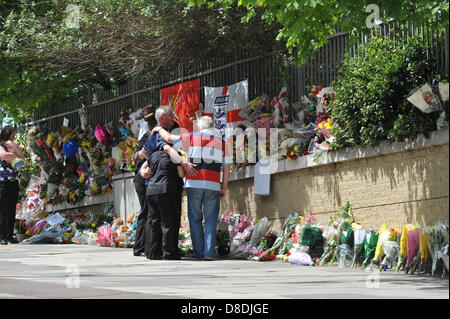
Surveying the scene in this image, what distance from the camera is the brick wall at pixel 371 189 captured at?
11.0 meters

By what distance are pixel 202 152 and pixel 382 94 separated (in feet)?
8.42

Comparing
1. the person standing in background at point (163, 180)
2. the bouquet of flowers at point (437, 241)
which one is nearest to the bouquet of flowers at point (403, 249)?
the bouquet of flowers at point (437, 241)

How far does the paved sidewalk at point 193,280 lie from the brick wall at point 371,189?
0.95 m

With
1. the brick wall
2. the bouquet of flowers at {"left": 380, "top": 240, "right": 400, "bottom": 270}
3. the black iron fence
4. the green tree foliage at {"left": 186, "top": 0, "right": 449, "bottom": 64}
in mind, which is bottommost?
the bouquet of flowers at {"left": 380, "top": 240, "right": 400, "bottom": 270}

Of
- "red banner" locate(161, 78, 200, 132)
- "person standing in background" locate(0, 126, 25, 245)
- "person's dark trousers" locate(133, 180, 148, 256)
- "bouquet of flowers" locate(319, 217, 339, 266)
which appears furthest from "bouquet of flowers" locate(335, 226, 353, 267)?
"person standing in background" locate(0, 126, 25, 245)

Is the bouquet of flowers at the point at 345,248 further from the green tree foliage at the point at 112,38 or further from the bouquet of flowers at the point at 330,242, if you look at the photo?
the green tree foliage at the point at 112,38

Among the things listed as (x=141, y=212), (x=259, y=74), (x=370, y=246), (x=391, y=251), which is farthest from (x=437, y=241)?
(x=259, y=74)

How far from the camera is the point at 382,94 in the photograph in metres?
11.5

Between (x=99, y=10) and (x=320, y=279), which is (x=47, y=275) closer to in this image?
(x=320, y=279)

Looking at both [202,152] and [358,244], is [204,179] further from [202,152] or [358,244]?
[358,244]

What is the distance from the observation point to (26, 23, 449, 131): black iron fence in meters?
11.6

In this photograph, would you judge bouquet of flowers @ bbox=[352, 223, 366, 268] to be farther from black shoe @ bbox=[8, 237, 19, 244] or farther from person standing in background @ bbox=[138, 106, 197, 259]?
black shoe @ bbox=[8, 237, 19, 244]

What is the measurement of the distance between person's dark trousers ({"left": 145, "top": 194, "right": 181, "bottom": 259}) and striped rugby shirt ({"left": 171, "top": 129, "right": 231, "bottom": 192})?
39 cm

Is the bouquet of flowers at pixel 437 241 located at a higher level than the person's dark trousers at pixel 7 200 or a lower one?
lower
